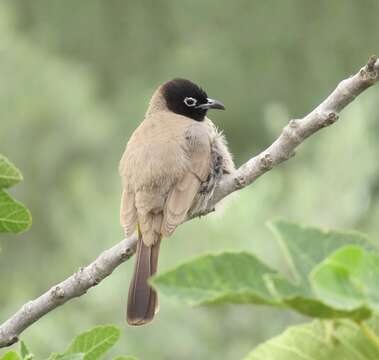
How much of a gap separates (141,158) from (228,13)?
19369 millimetres

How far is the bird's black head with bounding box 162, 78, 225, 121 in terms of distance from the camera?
5559 millimetres

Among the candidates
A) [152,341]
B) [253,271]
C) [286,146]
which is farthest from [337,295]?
[152,341]

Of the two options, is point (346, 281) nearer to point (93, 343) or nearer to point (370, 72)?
point (93, 343)

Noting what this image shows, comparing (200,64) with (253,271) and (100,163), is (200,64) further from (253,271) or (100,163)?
(253,271)

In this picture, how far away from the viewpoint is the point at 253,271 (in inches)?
48.2

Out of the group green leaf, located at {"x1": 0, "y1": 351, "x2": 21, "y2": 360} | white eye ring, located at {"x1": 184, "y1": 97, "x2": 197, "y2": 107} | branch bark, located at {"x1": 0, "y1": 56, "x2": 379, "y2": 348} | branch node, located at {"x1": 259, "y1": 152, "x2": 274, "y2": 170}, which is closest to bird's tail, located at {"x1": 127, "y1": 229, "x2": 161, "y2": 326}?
branch bark, located at {"x1": 0, "y1": 56, "x2": 379, "y2": 348}

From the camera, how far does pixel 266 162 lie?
304cm

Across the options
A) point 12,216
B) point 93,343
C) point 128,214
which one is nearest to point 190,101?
point 128,214

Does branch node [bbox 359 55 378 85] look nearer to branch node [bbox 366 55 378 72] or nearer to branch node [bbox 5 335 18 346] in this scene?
branch node [bbox 366 55 378 72]

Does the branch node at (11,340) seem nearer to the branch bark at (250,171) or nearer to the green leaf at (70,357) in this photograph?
the branch bark at (250,171)

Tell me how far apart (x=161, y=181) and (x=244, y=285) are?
3.31 metres

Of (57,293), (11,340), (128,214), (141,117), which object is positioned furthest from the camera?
(141,117)

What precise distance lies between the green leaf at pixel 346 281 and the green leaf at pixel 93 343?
792 mm


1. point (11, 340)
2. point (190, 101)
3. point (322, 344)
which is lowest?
point (322, 344)
